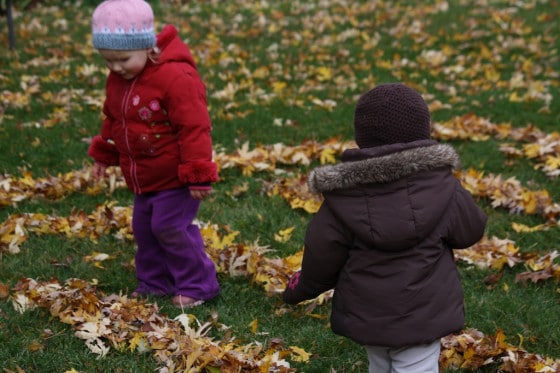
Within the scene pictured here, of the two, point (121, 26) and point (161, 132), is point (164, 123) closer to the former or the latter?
point (161, 132)

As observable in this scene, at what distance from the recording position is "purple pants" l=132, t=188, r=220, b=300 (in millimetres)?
3865

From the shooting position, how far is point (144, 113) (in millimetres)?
3723

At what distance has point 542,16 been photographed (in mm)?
11320

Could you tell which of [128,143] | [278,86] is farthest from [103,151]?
[278,86]

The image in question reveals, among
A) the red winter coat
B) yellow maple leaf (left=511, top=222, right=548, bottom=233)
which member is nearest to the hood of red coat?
the red winter coat

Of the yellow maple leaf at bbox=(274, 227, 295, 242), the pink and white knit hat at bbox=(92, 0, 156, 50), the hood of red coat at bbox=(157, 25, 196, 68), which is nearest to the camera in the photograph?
the pink and white knit hat at bbox=(92, 0, 156, 50)

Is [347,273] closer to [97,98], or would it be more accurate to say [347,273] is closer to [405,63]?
[97,98]

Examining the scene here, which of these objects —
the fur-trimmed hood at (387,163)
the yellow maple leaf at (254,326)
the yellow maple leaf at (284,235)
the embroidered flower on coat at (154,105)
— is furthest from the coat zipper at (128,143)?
the fur-trimmed hood at (387,163)

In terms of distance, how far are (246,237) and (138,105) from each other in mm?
1445

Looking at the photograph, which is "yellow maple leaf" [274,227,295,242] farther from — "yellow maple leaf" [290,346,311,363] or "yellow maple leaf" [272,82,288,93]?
"yellow maple leaf" [272,82,288,93]

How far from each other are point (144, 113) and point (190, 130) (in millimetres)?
256

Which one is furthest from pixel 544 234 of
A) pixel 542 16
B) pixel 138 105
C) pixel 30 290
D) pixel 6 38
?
pixel 6 38

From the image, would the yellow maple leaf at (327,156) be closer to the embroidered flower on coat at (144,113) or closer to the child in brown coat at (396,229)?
the embroidered flower on coat at (144,113)

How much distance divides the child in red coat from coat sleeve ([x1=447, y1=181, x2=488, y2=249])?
4.89 ft
